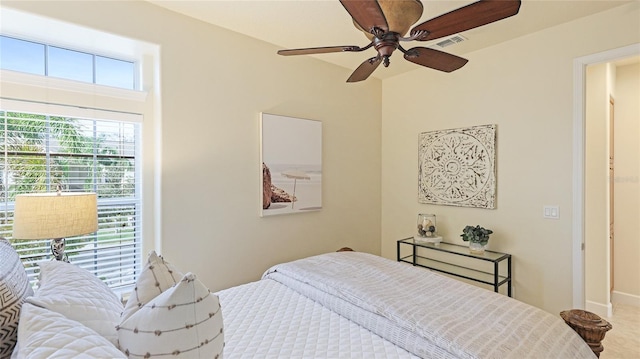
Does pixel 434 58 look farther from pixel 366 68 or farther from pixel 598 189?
pixel 598 189

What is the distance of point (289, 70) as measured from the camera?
9.66ft

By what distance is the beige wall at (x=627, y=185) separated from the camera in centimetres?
329

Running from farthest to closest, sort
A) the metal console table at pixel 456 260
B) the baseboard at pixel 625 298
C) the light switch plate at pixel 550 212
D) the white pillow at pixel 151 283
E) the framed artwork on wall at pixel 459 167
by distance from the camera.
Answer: the baseboard at pixel 625 298, the framed artwork on wall at pixel 459 167, the metal console table at pixel 456 260, the light switch plate at pixel 550 212, the white pillow at pixel 151 283

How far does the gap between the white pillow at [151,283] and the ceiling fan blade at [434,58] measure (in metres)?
1.55

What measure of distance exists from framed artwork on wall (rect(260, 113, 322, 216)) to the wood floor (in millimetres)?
2650

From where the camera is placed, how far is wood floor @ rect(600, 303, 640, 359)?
245 centimetres

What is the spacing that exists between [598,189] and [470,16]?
2.93 metres

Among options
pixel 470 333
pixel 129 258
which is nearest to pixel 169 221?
pixel 129 258

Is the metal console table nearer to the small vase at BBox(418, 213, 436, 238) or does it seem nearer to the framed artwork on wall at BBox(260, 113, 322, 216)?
the small vase at BBox(418, 213, 436, 238)

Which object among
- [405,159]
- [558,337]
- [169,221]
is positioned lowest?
[558,337]

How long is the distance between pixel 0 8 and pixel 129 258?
1652 mm

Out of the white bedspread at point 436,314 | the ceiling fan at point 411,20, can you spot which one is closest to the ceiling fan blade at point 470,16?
the ceiling fan at point 411,20

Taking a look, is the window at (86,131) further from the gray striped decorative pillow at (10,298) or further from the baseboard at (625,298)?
the baseboard at (625,298)

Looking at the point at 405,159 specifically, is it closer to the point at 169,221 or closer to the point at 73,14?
the point at 169,221
